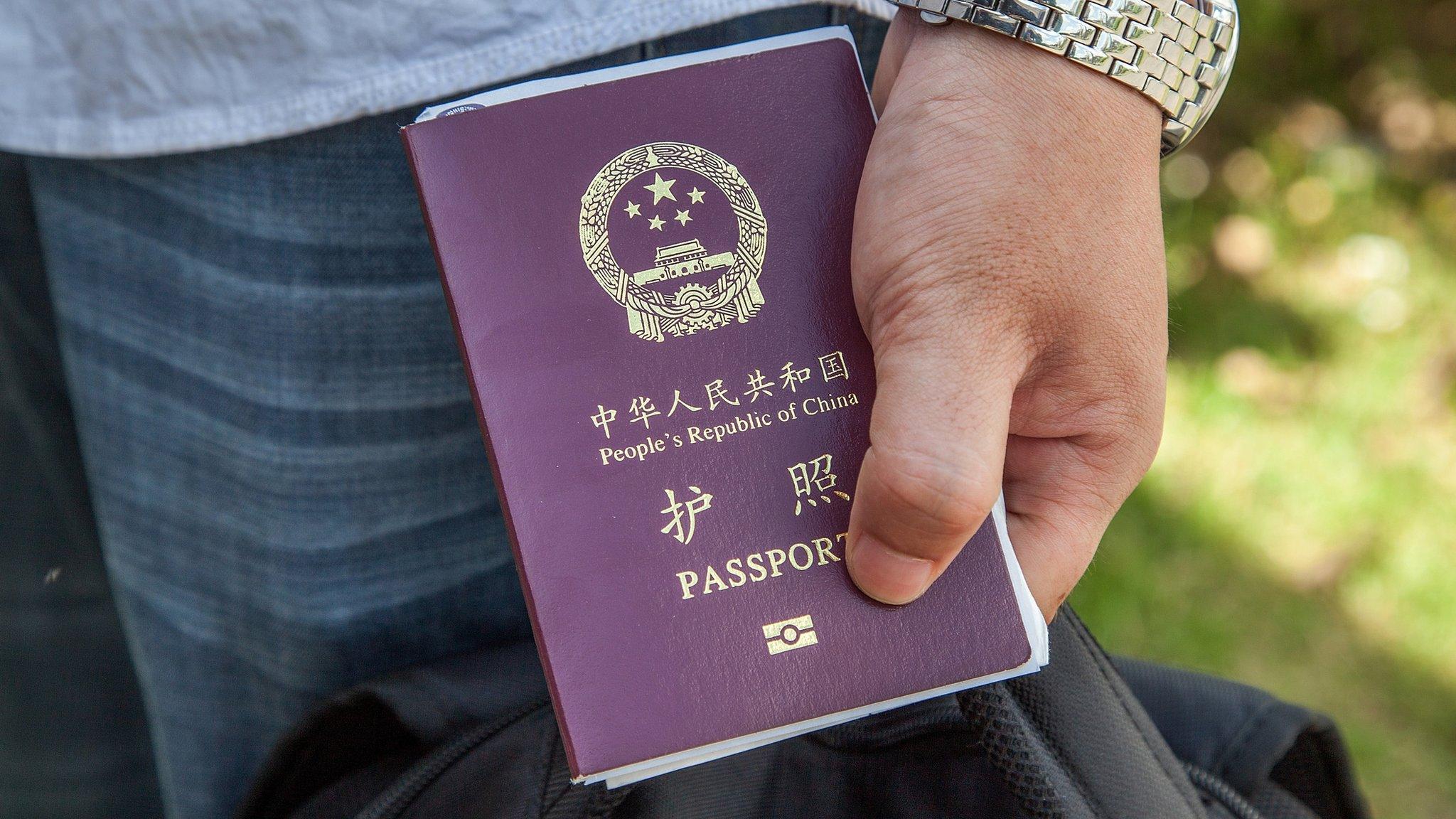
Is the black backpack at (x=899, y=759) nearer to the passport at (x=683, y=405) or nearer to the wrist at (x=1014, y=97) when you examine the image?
the passport at (x=683, y=405)

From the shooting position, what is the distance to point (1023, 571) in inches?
27.8

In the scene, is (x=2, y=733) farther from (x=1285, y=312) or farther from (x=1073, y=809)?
(x=1285, y=312)

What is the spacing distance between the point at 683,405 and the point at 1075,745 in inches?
13.4

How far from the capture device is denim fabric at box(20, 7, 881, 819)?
0.80 m

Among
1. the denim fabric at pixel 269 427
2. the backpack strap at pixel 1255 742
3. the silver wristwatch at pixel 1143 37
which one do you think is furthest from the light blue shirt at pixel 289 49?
the backpack strap at pixel 1255 742

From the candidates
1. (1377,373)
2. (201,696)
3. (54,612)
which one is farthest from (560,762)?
(1377,373)

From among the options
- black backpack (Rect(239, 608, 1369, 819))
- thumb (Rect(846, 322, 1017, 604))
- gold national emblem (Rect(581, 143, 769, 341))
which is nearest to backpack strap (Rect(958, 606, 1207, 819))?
black backpack (Rect(239, 608, 1369, 819))

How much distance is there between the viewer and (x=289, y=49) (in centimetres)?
72

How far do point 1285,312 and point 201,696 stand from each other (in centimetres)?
211

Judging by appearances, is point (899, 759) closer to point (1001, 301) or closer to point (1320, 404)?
point (1001, 301)

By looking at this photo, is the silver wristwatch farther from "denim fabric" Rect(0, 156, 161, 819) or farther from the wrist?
"denim fabric" Rect(0, 156, 161, 819)

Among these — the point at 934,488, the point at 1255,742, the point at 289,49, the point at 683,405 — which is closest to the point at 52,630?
the point at 289,49

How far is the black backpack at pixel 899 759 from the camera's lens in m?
0.69

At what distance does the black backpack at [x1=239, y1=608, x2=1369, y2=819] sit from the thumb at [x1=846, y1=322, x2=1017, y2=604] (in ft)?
0.42
